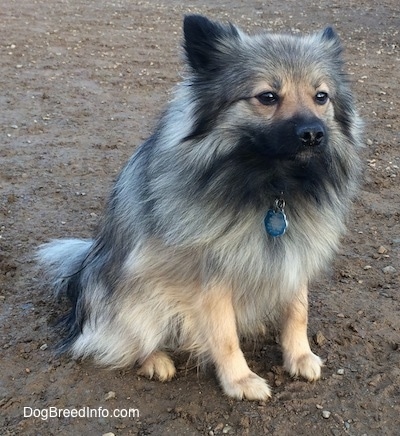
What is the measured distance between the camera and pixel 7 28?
8945 millimetres

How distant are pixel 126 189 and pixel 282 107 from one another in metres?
0.88

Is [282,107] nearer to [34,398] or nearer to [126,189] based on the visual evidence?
[126,189]

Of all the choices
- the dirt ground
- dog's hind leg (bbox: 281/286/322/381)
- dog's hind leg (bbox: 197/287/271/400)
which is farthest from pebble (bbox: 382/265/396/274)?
dog's hind leg (bbox: 197/287/271/400)

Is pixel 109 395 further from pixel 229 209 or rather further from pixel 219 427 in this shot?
pixel 229 209

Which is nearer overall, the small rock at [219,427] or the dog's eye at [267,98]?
the dog's eye at [267,98]

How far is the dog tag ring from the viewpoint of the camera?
8.07 feet

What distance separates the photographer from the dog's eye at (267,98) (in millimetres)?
2348

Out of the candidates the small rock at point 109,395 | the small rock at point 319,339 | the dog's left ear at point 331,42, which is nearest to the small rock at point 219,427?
the small rock at point 109,395

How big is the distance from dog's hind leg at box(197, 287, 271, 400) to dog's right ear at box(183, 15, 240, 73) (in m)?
0.99

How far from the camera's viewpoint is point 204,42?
2.41m

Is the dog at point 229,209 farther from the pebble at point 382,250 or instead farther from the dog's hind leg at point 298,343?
the pebble at point 382,250

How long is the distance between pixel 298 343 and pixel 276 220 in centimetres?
72

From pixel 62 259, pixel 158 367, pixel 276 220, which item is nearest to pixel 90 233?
pixel 62 259

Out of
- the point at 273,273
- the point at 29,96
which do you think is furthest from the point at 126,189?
the point at 29,96
